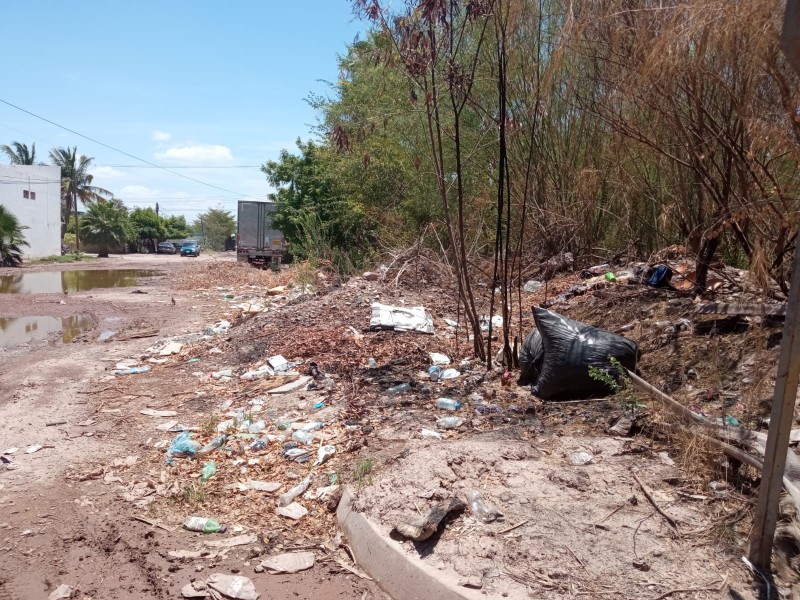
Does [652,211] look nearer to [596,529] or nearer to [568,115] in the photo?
[568,115]

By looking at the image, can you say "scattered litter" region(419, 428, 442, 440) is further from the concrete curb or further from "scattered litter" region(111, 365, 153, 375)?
"scattered litter" region(111, 365, 153, 375)

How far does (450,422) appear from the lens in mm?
4699

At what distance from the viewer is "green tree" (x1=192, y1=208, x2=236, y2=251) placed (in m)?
75.5

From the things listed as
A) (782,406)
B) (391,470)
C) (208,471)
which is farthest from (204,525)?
(782,406)

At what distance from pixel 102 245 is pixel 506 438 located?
52.6m

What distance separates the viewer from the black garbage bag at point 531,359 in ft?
17.4

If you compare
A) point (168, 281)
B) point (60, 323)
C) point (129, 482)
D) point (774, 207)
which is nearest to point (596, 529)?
point (129, 482)

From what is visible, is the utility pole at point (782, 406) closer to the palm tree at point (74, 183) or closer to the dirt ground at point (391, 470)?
the dirt ground at point (391, 470)

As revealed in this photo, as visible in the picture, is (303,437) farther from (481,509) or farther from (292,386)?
(481,509)

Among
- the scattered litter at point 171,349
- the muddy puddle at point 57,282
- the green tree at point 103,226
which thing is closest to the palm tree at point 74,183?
the green tree at point 103,226

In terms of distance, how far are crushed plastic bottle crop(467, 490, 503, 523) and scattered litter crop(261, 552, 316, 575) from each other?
34.2 inches

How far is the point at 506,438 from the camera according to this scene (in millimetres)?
4227

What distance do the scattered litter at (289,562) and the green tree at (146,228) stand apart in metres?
57.6

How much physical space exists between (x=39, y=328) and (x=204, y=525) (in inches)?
393
